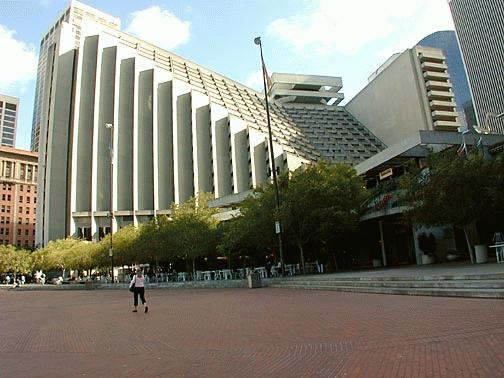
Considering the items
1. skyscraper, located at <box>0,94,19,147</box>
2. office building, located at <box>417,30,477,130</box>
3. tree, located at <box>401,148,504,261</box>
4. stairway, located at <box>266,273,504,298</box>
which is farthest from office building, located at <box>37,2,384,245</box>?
skyscraper, located at <box>0,94,19,147</box>

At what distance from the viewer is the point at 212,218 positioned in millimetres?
36906

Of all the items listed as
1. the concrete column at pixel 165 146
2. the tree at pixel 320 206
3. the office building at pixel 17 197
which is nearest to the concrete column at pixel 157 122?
the concrete column at pixel 165 146

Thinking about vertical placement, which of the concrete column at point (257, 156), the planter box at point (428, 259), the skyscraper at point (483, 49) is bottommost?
the planter box at point (428, 259)

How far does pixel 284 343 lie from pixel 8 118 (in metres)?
203

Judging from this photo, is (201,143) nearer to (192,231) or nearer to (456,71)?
(192,231)

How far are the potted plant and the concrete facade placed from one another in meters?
65.5

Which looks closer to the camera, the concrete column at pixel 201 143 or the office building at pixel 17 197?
the concrete column at pixel 201 143

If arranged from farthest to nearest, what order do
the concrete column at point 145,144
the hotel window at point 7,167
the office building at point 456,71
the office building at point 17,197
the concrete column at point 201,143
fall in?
the office building at point 456,71 < the hotel window at point 7,167 < the office building at point 17,197 < the concrete column at point 201,143 < the concrete column at point 145,144

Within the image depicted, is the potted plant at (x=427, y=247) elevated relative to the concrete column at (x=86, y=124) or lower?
lower

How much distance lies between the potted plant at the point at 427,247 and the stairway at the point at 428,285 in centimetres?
881

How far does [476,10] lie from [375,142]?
43.0 metres

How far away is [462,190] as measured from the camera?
61.2 ft

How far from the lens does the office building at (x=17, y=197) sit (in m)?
111

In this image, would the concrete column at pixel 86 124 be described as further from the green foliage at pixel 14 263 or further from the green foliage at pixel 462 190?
the green foliage at pixel 462 190
